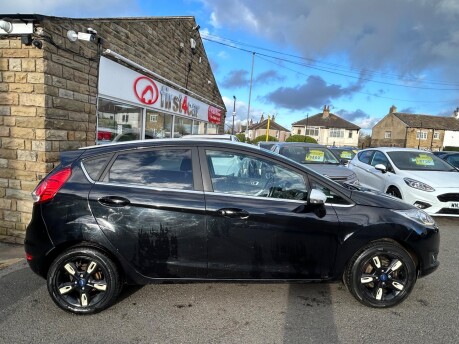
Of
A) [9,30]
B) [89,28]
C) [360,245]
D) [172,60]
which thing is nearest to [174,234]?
[360,245]

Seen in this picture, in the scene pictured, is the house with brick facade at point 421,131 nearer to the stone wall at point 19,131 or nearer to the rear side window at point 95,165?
the stone wall at point 19,131

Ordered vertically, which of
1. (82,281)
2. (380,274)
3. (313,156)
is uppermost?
(313,156)

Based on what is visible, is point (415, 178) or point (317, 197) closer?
point (317, 197)

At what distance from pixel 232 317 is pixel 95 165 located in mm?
1873

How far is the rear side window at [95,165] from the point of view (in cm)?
293

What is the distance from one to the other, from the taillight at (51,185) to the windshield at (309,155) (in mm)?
5831

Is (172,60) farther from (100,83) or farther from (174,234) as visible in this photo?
(174,234)

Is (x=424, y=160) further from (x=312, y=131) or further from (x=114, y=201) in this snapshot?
(x=312, y=131)

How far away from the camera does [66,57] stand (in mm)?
4723

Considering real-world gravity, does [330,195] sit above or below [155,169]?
below

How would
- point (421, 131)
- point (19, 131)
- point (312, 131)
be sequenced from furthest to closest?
point (312, 131)
point (421, 131)
point (19, 131)

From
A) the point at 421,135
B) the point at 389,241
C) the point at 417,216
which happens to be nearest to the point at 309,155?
the point at 417,216

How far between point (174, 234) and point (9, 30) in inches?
147

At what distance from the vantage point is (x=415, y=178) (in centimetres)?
627
